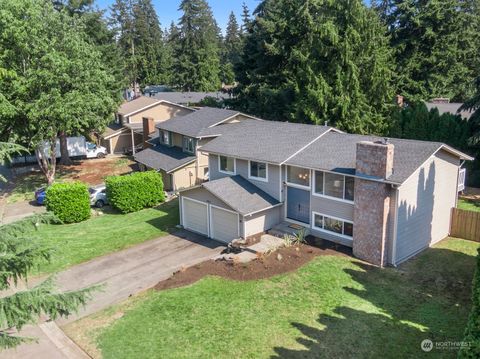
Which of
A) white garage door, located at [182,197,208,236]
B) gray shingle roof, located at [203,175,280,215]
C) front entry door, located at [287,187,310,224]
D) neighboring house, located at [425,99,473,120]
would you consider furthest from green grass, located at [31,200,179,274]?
neighboring house, located at [425,99,473,120]

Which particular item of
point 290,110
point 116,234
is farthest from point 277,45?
point 116,234

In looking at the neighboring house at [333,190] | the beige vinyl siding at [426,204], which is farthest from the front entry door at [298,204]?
the beige vinyl siding at [426,204]

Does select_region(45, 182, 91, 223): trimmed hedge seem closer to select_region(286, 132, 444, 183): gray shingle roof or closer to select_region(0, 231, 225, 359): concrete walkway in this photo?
select_region(0, 231, 225, 359): concrete walkway

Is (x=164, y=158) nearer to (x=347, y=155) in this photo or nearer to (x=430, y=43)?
(x=347, y=155)

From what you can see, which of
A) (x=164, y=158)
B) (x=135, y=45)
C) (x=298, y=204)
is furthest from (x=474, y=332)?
(x=135, y=45)

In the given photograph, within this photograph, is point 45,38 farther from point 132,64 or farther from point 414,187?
→ point 132,64
